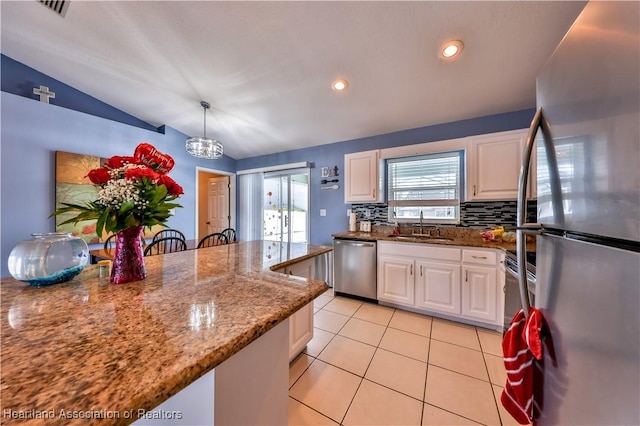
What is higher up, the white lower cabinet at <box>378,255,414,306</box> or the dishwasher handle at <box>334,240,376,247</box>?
the dishwasher handle at <box>334,240,376,247</box>

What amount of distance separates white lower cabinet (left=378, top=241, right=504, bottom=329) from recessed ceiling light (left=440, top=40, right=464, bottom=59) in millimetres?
1829

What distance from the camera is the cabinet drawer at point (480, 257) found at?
216 cm

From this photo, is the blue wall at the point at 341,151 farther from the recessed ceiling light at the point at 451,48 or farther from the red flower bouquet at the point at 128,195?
the red flower bouquet at the point at 128,195

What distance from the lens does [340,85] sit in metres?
2.38

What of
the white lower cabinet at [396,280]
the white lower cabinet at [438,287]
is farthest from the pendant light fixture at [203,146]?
the white lower cabinet at [438,287]

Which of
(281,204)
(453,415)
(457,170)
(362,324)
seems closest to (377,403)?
(453,415)

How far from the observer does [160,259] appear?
1366mm

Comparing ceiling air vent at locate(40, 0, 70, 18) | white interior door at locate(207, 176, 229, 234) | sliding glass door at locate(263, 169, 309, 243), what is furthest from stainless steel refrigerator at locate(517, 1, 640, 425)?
white interior door at locate(207, 176, 229, 234)

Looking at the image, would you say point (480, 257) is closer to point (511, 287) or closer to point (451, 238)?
point (511, 287)

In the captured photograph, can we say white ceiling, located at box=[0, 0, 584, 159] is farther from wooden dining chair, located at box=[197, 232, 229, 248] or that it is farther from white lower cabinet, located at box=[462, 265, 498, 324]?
white lower cabinet, located at box=[462, 265, 498, 324]

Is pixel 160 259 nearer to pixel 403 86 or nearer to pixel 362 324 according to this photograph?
pixel 362 324

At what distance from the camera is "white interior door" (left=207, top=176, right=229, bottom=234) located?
4.93 metres

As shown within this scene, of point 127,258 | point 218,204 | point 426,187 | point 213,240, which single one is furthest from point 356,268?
point 218,204

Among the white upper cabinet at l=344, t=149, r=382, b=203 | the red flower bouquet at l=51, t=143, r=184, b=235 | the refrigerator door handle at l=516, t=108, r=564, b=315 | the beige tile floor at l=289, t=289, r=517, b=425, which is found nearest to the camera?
the refrigerator door handle at l=516, t=108, r=564, b=315
